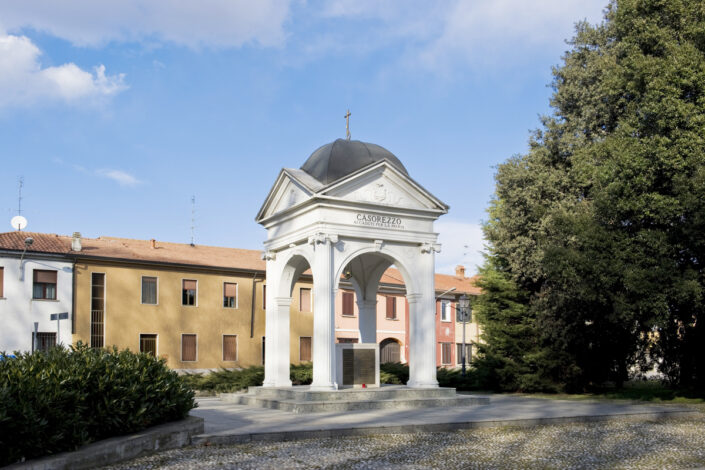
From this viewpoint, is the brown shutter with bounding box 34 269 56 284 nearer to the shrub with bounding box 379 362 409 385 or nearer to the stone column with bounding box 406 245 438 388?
the shrub with bounding box 379 362 409 385

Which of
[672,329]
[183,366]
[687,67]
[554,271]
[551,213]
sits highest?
[687,67]

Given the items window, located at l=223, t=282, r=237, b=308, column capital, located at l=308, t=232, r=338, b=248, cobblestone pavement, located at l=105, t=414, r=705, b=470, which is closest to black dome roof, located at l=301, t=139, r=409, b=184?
column capital, located at l=308, t=232, r=338, b=248

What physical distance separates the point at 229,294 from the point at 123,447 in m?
31.5

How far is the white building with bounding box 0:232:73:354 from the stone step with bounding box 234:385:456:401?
19.6 m

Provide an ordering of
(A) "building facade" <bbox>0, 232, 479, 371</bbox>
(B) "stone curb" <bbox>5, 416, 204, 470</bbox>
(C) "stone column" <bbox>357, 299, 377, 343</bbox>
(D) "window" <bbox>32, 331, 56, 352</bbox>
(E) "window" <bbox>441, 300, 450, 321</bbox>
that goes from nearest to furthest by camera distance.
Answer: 1. (B) "stone curb" <bbox>5, 416, 204, 470</bbox>
2. (C) "stone column" <bbox>357, 299, 377, 343</bbox>
3. (D) "window" <bbox>32, 331, 56, 352</bbox>
4. (A) "building facade" <bbox>0, 232, 479, 371</bbox>
5. (E) "window" <bbox>441, 300, 450, 321</bbox>

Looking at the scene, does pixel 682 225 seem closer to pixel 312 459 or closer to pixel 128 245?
pixel 312 459

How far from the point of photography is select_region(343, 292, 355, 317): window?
44.2m

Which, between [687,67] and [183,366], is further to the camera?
[183,366]

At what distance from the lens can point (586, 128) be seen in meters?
26.3

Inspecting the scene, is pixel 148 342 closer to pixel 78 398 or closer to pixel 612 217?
pixel 612 217

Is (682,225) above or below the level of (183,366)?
above

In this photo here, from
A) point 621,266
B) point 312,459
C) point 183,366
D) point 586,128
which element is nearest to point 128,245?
point 183,366

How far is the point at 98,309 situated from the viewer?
36.1 m

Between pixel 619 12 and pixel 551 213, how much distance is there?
7.30 metres
